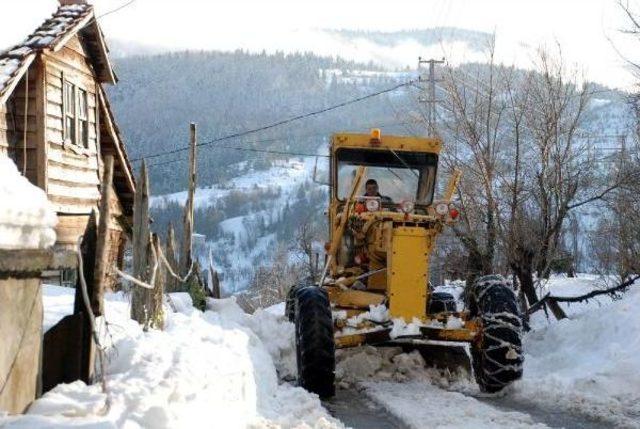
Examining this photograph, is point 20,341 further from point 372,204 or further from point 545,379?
point 545,379

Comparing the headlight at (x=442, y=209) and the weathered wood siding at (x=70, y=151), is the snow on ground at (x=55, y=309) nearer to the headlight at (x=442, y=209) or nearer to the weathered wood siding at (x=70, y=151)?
the headlight at (x=442, y=209)

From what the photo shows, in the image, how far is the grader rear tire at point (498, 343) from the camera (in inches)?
342

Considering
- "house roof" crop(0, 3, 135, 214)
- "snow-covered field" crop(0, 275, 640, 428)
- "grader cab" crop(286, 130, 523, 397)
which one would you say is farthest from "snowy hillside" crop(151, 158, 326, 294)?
"snow-covered field" crop(0, 275, 640, 428)

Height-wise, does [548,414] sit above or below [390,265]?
below

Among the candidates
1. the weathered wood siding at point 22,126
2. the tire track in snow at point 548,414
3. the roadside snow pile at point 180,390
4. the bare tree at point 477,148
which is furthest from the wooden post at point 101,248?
the bare tree at point 477,148

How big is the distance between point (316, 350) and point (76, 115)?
381 inches

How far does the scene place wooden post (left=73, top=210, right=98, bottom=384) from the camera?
4957 millimetres

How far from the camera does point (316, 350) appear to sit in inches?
333

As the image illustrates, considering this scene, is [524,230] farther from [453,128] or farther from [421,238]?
[421,238]

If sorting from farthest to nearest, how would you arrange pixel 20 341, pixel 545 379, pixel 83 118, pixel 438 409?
pixel 83 118 → pixel 545 379 → pixel 438 409 → pixel 20 341

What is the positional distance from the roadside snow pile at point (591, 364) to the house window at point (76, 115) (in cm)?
940

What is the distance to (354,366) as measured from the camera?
9.92m

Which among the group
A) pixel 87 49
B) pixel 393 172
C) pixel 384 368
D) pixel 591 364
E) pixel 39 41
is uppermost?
pixel 87 49

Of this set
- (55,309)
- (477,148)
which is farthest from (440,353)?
(477,148)
